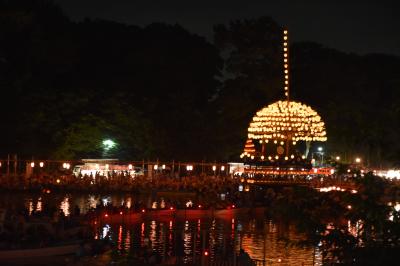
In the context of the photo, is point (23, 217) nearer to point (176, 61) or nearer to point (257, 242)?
point (257, 242)

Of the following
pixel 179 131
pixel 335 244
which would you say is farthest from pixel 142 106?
pixel 335 244

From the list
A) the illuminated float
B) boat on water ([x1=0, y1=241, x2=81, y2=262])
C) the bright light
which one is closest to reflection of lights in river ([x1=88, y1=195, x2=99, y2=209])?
the bright light

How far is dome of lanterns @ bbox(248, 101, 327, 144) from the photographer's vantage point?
43594mm

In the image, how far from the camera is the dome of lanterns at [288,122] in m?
43.6

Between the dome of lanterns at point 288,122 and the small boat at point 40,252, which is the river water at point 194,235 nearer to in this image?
the small boat at point 40,252

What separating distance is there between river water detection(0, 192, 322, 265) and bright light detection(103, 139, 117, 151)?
25.5ft

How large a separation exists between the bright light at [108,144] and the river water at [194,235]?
7.76m

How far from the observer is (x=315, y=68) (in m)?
59.5

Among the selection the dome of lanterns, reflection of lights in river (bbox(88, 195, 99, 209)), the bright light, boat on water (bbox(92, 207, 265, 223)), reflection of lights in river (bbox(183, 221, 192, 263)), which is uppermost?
the dome of lanterns

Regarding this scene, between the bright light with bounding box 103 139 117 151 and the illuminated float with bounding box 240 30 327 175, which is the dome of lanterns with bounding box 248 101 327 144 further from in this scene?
the bright light with bounding box 103 139 117 151

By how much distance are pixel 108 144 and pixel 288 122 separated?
39.2 ft

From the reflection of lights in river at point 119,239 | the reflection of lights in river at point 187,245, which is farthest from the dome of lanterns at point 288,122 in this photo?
the reflection of lights in river at point 187,245

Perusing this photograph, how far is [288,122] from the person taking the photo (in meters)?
43.6

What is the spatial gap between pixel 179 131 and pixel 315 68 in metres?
16.7
